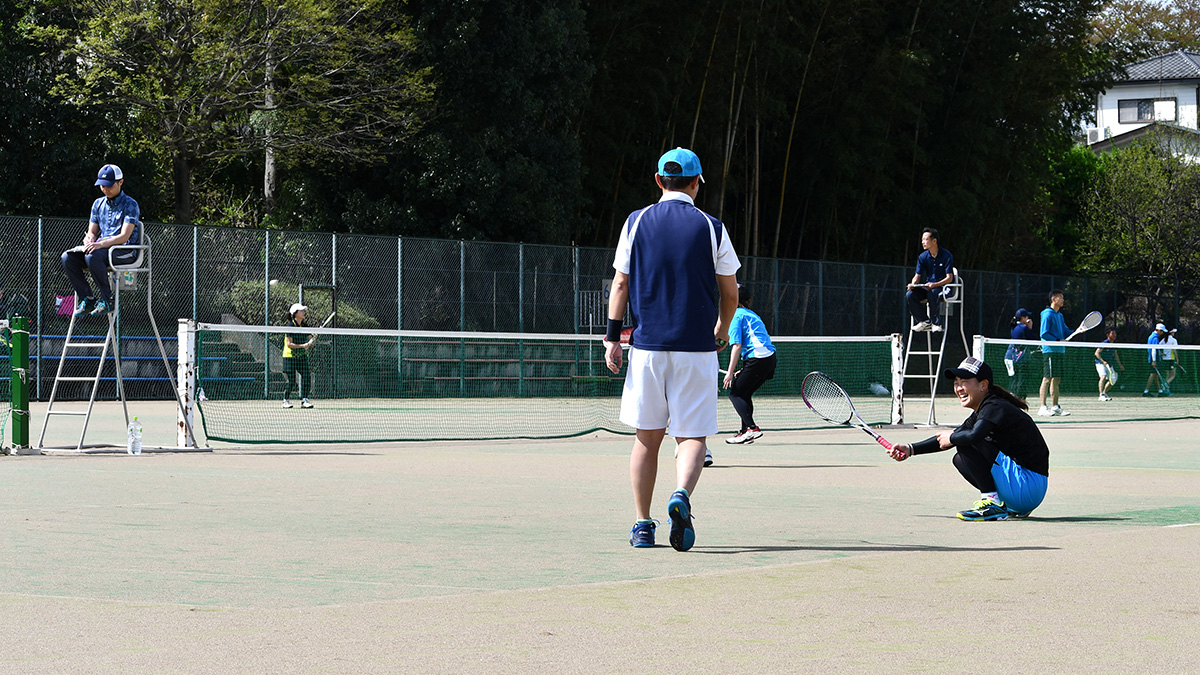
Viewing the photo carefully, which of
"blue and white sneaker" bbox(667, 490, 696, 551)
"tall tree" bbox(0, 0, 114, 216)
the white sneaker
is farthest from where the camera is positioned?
"tall tree" bbox(0, 0, 114, 216)

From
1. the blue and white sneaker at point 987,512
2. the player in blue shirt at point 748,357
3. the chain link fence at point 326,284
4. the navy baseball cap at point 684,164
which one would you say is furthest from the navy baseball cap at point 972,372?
the chain link fence at point 326,284

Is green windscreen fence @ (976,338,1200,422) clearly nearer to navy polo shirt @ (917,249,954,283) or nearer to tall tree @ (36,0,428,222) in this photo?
navy polo shirt @ (917,249,954,283)

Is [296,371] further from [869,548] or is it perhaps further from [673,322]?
[869,548]

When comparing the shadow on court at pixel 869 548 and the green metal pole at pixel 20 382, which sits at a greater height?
the green metal pole at pixel 20 382

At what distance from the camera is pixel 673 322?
7.09 meters

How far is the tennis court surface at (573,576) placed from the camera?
4.56 meters

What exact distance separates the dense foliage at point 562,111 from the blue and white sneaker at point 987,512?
2411cm

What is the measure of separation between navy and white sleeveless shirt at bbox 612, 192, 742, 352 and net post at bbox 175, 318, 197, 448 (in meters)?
7.47

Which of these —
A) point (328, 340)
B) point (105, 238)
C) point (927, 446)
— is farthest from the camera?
point (328, 340)

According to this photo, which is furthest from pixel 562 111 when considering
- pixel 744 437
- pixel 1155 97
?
pixel 1155 97

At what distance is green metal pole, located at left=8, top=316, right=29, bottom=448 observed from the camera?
13.4 meters

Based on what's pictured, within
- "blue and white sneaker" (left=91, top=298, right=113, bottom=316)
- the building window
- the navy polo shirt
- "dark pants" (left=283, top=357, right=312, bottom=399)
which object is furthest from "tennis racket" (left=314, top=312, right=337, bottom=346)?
the building window

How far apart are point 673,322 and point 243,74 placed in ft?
83.7

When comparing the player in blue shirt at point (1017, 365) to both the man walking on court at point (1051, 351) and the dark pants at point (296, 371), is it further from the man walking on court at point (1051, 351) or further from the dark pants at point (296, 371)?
the dark pants at point (296, 371)
